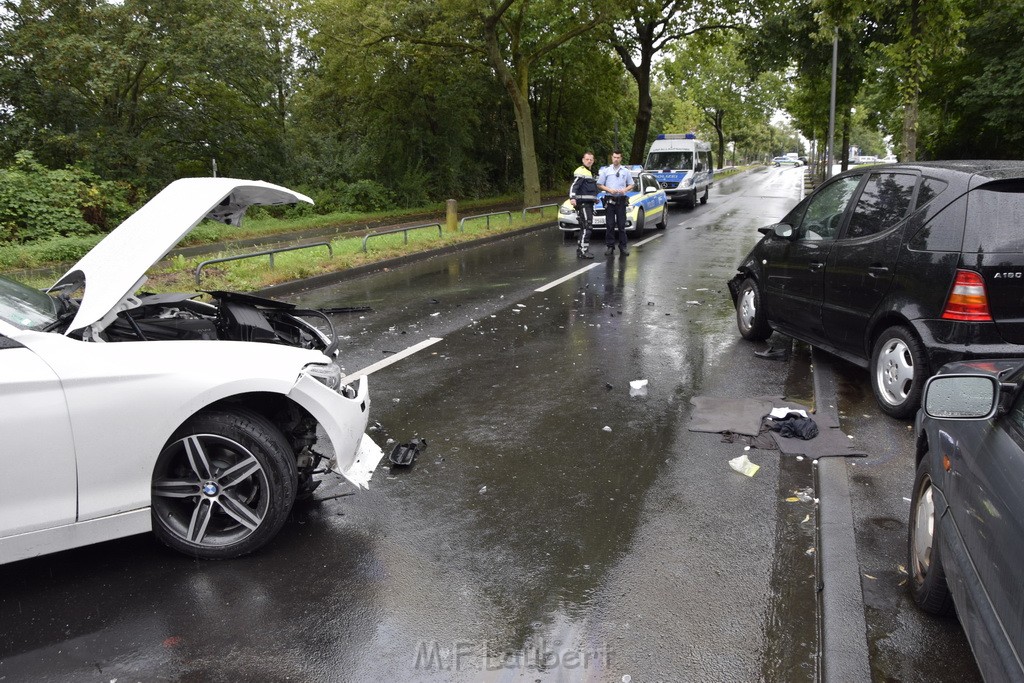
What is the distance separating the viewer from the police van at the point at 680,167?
2997cm

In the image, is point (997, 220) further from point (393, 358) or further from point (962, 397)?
point (393, 358)

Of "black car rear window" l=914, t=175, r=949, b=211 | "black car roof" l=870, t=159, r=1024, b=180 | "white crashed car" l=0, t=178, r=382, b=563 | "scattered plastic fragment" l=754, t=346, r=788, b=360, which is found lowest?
"scattered plastic fragment" l=754, t=346, r=788, b=360

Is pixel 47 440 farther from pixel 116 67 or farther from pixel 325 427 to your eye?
pixel 116 67

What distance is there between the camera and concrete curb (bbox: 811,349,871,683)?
322 cm

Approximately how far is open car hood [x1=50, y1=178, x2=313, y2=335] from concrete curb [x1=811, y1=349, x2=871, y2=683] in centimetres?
346

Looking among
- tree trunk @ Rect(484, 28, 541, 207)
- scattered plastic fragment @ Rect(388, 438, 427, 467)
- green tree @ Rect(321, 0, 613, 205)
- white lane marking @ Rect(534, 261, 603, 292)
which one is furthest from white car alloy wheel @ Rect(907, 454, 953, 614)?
tree trunk @ Rect(484, 28, 541, 207)

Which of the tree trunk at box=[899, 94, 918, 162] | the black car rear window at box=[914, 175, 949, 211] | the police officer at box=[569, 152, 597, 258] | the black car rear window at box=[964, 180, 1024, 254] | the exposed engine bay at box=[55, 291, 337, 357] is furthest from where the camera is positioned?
the police officer at box=[569, 152, 597, 258]

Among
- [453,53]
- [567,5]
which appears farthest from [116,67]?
[567,5]

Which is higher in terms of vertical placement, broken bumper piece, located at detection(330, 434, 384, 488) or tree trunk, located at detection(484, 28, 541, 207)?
tree trunk, located at detection(484, 28, 541, 207)

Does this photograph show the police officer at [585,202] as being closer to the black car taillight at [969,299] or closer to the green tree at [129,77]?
the black car taillight at [969,299]

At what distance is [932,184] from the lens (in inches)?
236

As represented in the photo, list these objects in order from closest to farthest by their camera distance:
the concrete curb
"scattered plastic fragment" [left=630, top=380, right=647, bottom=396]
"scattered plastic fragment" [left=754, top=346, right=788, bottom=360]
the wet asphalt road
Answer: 1. the concrete curb
2. the wet asphalt road
3. "scattered plastic fragment" [left=630, top=380, right=647, bottom=396]
4. "scattered plastic fragment" [left=754, top=346, right=788, bottom=360]

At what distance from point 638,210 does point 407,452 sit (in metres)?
15.7

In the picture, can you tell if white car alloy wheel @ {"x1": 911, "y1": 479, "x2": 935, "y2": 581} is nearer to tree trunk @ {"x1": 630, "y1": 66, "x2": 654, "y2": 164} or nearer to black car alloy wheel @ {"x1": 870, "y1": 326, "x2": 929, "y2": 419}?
black car alloy wheel @ {"x1": 870, "y1": 326, "x2": 929, "y2": 419}
